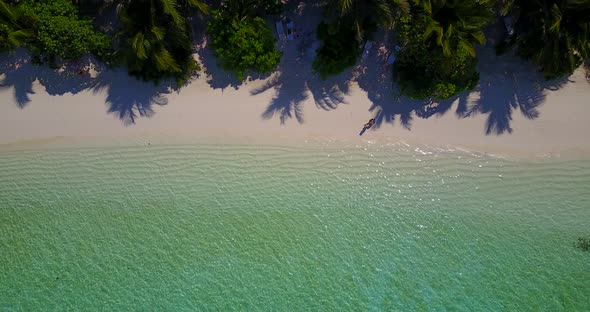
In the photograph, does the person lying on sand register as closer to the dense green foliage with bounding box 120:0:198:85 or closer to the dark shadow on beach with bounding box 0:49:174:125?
the dense green foliage with bounding box 120:0:198:85

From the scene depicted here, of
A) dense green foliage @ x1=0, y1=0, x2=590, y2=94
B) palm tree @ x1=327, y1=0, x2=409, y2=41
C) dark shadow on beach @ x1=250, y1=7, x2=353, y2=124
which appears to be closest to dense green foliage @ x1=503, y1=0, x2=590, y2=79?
dense green foliage @ x1=0, y1=0, x2=590, y2=94

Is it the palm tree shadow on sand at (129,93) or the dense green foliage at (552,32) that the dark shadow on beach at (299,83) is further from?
the dense green foliage at (552,32)

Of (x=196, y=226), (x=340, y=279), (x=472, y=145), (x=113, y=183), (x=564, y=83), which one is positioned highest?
(x=564, y=83)

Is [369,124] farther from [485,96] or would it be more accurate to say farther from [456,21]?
[456,21]

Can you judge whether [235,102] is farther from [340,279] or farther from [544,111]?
[544,111]

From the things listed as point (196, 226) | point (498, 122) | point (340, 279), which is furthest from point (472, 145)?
point (196, 226)

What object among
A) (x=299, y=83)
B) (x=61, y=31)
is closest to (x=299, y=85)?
(x=299, y=83)
